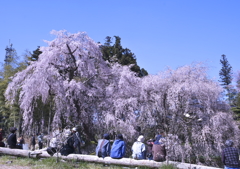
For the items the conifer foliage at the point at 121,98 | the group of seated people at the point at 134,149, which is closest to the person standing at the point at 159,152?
the group of seated people at the point at 134,149

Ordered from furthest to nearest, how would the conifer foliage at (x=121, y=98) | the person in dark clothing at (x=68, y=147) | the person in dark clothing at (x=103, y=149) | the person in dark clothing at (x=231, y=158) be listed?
1. the conifer foliage at (x=121, y=98)
2. the person in dark clothing at (x=68, y=147)
3. the person in dark clothing at (x=103, y=149)
4. the person in dark clothing at (x=231, y=158)

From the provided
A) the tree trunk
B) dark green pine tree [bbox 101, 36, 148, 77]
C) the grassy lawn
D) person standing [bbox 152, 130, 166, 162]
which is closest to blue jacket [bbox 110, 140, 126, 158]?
the tree trunk

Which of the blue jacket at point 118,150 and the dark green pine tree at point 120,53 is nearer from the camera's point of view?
the blue jacket at point 118,150

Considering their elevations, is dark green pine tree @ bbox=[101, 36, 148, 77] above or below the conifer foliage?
above

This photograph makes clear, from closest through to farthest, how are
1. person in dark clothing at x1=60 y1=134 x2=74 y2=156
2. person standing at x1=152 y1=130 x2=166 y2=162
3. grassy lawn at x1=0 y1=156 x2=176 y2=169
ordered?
grassy lawn at x1=0 y1=156 x2=176 y2=169 < person standing at x1=152 y1=130 x2=166 y2=162 < person in dark clothing at x1=60 y1=134 x2=74 y2=156

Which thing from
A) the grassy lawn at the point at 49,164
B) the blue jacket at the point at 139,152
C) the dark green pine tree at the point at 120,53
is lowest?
the grassy lawn at the point at 49,164

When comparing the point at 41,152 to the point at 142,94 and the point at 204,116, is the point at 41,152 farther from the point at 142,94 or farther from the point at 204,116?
the point at 204,116

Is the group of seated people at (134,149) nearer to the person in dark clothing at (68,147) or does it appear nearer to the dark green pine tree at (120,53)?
the person in dark clothing at (68,147)

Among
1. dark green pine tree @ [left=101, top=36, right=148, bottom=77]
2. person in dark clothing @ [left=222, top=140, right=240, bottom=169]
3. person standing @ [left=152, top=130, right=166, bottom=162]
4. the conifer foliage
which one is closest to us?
person in dark clothing @ [left=222, top=140, right=240, bottom=169]

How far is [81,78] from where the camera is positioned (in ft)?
35.8

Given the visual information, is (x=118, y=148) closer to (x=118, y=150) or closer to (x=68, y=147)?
(x=118, y=150)

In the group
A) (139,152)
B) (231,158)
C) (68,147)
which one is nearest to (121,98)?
(68,147)

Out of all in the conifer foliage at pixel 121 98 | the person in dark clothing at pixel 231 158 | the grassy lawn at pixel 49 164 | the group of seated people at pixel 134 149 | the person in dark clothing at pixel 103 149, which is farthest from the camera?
the conifer foliage at pixel 121 98

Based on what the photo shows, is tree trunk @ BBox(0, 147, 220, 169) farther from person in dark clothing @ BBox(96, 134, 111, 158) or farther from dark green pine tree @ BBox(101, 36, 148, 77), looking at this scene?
dark green pine tree @ BBox(101, 36, 148, 77)
